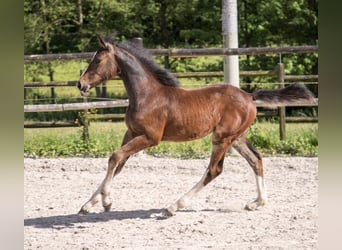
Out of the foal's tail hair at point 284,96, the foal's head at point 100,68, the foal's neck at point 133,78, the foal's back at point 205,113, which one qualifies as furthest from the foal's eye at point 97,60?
the foal's tail hair at point 284,96

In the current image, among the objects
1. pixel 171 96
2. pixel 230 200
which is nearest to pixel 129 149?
pixel 171 96

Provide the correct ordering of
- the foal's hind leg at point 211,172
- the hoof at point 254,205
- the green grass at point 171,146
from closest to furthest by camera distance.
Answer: the foal's hind leg at point 211,172, the hoof at point 254,205, the green grass at point 171,146

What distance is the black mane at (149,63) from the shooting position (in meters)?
5.11

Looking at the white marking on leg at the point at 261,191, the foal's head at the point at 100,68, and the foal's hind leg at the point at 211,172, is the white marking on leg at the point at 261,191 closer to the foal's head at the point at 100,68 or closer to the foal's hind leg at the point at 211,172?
the foal's hind leg at the point at 211,172

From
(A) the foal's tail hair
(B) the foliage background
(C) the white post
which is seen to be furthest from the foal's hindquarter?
(B) the foliage background

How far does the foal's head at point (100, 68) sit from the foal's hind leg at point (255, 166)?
1.29 metres

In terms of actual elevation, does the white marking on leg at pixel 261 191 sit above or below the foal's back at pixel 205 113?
below

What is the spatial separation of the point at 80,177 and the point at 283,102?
2846 mm

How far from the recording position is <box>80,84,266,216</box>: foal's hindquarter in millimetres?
4832

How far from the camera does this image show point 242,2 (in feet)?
52.1

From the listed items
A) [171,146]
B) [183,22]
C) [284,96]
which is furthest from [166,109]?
[183,22]

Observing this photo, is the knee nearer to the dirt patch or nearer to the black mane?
the dirt patch

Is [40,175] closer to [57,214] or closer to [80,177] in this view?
[80,177]
